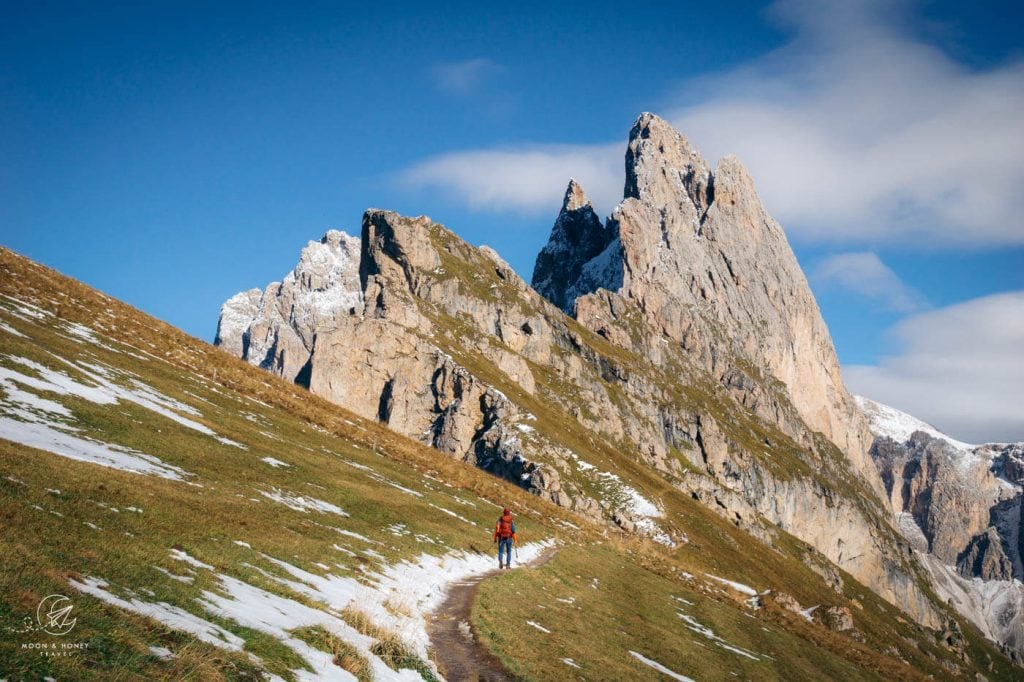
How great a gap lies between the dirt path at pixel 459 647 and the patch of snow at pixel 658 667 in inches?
252

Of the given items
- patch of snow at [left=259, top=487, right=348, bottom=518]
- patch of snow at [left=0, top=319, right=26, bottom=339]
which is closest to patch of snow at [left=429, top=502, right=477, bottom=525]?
patch of snow at [left=259, top=487, right=348, bottom=518]

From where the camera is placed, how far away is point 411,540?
2870 cm

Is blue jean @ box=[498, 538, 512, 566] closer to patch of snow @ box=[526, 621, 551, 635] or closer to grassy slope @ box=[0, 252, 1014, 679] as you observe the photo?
grassy slope @ box=[0, 252, 1014, 679]

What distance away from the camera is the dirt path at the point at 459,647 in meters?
15.5

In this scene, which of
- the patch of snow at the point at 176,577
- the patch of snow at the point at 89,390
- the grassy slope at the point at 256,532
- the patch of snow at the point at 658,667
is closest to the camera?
the grassy slope at the point at 256,532

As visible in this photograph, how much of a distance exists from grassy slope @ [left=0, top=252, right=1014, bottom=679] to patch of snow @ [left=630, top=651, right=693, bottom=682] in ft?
2.18

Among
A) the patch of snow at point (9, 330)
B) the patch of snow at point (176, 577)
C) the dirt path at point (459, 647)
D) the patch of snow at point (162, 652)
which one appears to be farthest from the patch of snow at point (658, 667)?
the patch of snow at point (9, 330)

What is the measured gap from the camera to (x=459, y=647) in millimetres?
17438

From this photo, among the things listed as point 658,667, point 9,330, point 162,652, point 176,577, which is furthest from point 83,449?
point 658,667

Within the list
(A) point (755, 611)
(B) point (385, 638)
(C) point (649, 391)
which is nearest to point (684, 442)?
(C) point (649, 391)

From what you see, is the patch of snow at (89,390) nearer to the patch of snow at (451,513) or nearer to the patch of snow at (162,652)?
the patch of snow at (451,513)

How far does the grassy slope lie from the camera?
33.6 ft

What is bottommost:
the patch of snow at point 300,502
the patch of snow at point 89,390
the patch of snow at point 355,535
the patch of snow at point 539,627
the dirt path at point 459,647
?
the patch of snow at point 539,627

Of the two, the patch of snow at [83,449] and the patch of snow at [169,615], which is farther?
the patch of snow at [83,449]
